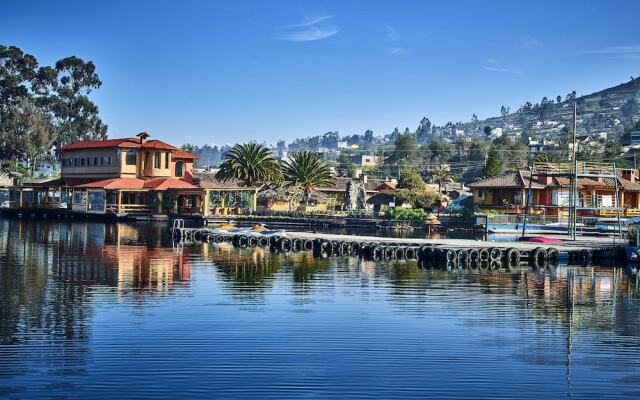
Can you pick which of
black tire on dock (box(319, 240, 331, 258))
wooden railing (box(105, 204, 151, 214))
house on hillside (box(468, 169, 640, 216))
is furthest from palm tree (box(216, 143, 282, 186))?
black tire on dock (box(319, 240, 331, 258))

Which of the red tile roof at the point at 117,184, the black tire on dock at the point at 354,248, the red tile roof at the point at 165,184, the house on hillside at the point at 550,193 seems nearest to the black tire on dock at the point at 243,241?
the black tire on dock at the point at 354,248

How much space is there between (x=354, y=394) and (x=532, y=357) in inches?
281

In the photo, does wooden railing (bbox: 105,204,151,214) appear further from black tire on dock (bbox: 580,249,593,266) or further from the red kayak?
black tire on dock (bbox: 580,249,593,266)

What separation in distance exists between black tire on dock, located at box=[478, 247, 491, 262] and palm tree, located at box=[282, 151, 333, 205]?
51.6 metres

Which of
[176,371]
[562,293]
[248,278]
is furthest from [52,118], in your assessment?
[176,371]

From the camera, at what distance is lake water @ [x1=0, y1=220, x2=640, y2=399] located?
19984 mm

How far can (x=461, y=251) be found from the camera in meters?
51.8

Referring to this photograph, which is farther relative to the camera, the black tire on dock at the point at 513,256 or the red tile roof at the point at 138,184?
the red tile roof at the point at 138,184

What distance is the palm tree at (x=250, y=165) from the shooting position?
102312 mm

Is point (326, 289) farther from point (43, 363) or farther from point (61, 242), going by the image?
point (61, 242)

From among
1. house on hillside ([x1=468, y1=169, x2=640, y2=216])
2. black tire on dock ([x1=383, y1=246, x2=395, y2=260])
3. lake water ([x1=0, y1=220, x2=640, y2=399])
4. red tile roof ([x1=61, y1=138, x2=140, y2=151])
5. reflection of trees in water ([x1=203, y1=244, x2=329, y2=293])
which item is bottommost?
lake water ([x1=0, y1=220, x2=640, y2=399])

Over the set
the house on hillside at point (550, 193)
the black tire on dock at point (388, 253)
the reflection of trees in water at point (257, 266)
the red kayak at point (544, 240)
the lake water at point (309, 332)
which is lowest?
the lake water at point (309, 332)

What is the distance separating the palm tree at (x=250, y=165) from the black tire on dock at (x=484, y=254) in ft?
177

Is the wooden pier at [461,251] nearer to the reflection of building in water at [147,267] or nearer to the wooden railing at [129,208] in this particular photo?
the reflection of building in water at [147,267]
